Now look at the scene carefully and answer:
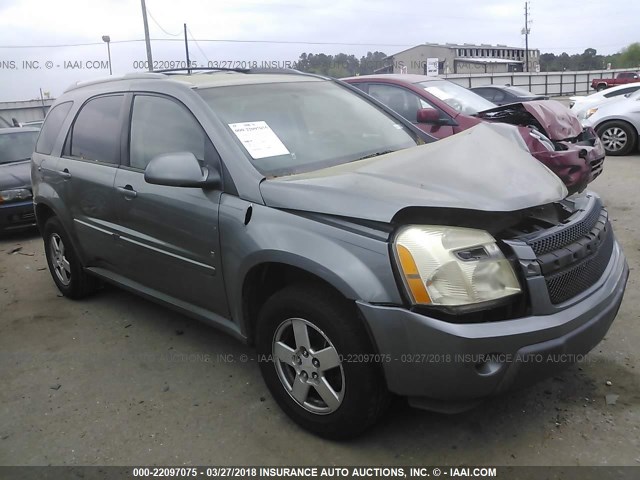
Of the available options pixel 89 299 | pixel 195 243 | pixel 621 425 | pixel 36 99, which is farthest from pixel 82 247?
pixel 36 99

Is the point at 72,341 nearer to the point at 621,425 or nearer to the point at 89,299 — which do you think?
the point at 89,299

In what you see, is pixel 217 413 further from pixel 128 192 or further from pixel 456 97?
pixel 456 97

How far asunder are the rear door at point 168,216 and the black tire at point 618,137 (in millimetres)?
9303

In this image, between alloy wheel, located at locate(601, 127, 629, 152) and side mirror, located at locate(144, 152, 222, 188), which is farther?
alloy wheel, located at locate(601, 127, 629, 152)

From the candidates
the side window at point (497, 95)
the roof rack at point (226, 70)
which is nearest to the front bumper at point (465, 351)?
the roof rack at point (226, 70)

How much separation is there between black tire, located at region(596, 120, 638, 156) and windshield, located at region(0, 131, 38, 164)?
967cm

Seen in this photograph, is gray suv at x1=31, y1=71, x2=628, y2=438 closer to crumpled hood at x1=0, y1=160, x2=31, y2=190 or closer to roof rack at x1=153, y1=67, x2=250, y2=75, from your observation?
roof rack at x1=153, y1=67, x2=250, y2=75

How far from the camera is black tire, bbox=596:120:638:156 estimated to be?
32.7 feet

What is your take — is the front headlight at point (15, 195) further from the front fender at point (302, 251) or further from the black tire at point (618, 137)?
the black tire at point (618, 137)

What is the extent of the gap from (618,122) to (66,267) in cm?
961

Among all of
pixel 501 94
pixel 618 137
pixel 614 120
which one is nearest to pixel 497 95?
pixel 501 94

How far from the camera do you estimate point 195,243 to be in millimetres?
3066

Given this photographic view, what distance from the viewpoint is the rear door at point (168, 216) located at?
9.87ft

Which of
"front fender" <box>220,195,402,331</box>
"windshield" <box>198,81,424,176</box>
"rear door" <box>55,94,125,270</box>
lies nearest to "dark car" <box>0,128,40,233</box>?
"rear door" <box>55,94,125,270</box>
